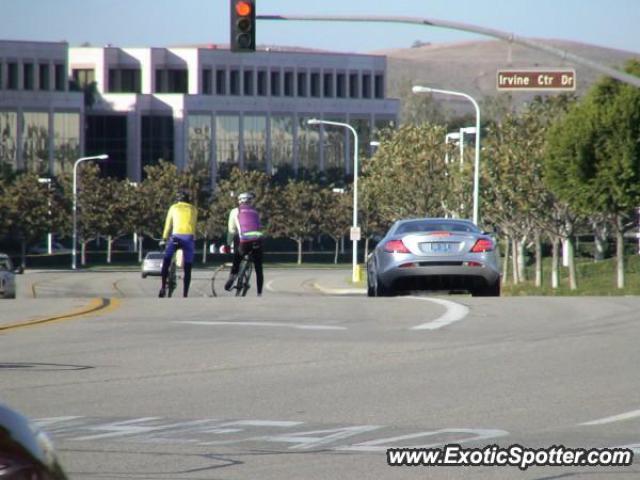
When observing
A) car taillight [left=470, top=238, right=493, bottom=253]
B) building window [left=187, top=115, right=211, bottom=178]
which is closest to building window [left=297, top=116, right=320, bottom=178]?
building window [left=187, top=115, right=211, bottom=178]

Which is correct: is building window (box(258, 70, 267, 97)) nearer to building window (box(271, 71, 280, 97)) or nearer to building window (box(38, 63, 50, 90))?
building window (box(271, 71, 280, 97))

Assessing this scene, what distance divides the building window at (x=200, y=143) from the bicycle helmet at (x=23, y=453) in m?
131

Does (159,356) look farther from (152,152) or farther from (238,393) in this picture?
(152,152)

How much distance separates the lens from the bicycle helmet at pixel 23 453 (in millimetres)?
3812

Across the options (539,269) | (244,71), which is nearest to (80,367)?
(539,269)

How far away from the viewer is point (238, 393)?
424 inches

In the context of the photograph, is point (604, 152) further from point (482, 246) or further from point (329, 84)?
point (329, 84)

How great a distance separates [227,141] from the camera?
5399 inches

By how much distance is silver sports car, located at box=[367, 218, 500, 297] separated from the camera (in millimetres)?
21938

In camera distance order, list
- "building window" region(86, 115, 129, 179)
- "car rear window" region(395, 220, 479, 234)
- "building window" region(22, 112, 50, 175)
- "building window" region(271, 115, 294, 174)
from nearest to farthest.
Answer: "car rear window" region(395, 220, 479, 234) < "building window" region(22, 112, 50, 175) < "building window" region(86, 115, 129, 179) < "building window" region(271, 115, 294, 174)

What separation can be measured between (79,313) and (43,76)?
11033 cm

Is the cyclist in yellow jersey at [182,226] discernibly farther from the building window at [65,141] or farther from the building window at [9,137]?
the building window at [65,141]

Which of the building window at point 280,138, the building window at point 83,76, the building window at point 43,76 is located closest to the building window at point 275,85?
the building window at point 280,138

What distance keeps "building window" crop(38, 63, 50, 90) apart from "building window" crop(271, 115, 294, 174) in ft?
75.1
